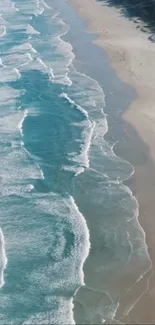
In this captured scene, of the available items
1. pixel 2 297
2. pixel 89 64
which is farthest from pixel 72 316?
pixel 89 64

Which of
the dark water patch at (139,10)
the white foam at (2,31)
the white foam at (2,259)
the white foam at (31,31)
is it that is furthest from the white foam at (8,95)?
the dark water patch at (139,10)

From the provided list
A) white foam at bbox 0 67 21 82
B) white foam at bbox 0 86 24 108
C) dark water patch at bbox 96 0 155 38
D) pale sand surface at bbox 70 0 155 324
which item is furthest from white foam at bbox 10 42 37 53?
dark water patch at bbox 96 0 155 38

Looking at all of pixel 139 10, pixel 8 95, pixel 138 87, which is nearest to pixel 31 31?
pixel 139 10

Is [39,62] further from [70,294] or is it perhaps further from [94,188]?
[70,294]

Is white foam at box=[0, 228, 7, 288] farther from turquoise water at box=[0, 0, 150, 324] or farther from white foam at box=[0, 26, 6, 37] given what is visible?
white foam at box=[0, 26, 6, 37]

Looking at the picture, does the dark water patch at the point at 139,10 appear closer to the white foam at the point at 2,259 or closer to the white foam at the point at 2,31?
the white foam at the point at 2,31

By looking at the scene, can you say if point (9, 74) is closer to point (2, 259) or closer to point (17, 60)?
point (17, 60)

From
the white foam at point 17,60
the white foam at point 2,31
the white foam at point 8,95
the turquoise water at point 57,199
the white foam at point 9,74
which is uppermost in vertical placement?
the turquoise water at point 57,199
